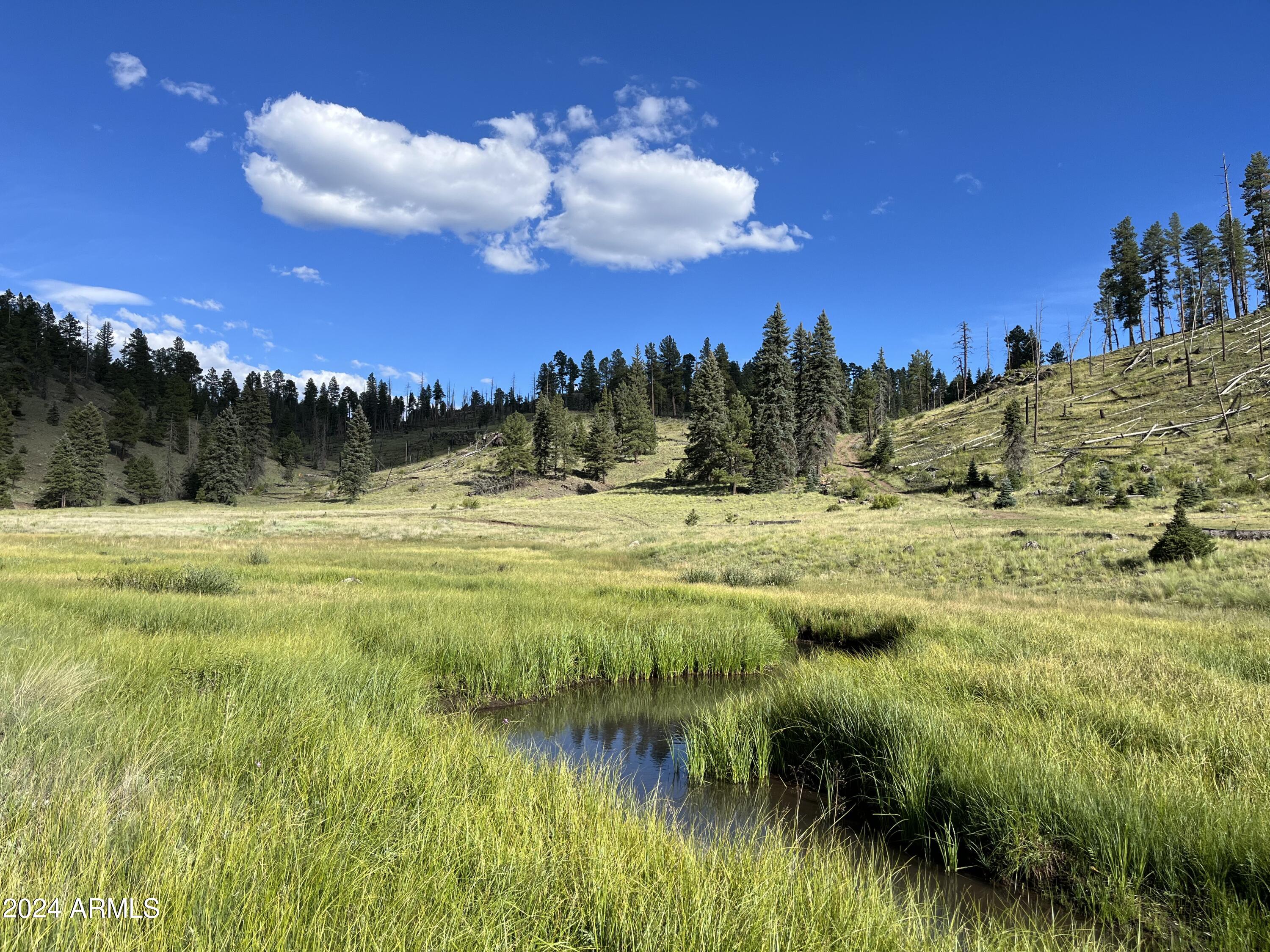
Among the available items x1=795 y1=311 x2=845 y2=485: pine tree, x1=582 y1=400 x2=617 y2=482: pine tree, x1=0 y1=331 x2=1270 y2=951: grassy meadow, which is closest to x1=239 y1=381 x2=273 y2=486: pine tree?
x1=582 y1=400 x2=617 y2=482: pine tree

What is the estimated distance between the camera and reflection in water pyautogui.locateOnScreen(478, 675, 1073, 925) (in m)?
4.91

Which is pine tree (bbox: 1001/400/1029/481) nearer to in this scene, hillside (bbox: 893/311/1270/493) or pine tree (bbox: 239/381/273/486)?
hillside (bbox: 893/311/1270/493)

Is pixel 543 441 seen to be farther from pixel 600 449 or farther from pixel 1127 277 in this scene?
pixel 1127 277

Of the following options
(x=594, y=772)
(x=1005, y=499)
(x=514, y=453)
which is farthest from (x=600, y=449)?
(x=594, y=772)

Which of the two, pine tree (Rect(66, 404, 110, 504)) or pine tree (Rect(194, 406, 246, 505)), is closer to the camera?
pine tree (Rect(66, 404, 110, 504))

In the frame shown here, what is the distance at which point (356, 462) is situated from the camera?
Answer: 8381 centimetres

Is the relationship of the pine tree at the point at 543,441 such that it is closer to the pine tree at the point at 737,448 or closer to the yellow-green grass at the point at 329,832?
the pine tree at the point at 737,448

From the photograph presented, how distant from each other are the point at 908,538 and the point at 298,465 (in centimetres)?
12381

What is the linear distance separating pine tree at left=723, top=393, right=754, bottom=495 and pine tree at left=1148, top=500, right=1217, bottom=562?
4587 cm

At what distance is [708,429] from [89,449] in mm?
80166

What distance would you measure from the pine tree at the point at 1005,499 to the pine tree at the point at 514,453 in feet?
194

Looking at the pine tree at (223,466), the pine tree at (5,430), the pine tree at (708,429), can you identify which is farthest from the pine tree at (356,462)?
the pine tree at (708,429)

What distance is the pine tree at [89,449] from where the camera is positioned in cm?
7444

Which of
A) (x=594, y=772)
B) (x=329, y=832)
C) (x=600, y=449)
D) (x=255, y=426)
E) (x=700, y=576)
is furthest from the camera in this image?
(x=255, y=426)
